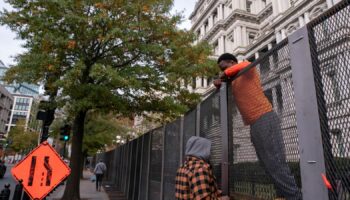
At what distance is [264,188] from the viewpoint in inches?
108

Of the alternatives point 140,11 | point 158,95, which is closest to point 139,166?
point 158,95

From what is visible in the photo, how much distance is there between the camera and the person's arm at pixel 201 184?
9.73 ft

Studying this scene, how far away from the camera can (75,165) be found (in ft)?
41.6

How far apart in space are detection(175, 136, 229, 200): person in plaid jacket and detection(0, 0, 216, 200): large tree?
5931 millimetres

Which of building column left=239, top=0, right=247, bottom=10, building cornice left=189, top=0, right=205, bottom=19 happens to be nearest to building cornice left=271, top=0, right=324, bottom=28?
building column left=239, top=0, right=247, bottom=10

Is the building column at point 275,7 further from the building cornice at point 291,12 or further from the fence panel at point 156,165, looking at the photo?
the fence panel at point 156,165

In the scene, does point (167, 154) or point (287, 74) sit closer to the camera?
point (287, 74)

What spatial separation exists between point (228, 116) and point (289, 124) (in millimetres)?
1236

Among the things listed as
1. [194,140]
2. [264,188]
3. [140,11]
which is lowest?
[264,188]

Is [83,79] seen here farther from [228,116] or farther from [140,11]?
[228,116]

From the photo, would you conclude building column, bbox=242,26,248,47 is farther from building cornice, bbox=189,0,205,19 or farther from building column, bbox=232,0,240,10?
building cornice, bbox=189,0,205,19

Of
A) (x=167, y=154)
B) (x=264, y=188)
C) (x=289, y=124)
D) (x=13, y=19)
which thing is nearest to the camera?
(x=289, y=124)

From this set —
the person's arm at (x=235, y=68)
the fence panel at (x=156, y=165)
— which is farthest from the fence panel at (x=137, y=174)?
the person's arm at (x=235, y=68)

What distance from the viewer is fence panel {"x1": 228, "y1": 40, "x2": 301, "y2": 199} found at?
2434 mm
